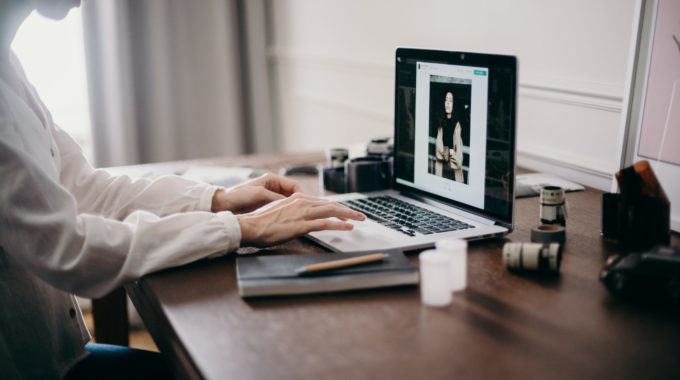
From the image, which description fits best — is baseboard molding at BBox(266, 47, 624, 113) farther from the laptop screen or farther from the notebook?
the notebook

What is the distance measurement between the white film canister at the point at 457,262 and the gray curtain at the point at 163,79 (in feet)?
7.25

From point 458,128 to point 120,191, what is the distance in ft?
2.18

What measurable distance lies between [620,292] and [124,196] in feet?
3.03

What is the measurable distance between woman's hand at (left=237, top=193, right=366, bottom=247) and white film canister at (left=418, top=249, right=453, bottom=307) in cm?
27

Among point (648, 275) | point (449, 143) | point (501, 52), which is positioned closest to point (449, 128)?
point (449, 143)

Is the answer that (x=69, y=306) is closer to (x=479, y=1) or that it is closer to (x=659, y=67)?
(x=659, y=67)

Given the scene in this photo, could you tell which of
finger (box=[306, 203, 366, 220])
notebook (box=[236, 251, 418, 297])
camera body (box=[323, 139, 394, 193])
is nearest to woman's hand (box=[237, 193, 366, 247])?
finger (box=[306, 203, 366, 220])

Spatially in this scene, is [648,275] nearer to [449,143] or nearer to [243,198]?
[449,143]

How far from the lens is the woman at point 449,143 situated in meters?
1.31

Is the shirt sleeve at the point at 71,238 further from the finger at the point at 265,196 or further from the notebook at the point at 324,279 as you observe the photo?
the finger at the point at 265,196

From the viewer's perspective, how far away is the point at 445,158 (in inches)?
53.6

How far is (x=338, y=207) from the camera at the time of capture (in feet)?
4.06

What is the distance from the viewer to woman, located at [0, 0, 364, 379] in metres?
1.04

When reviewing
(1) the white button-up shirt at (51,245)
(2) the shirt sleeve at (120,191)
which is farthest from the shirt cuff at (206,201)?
(1) the white button-up shirt at (51,245)
